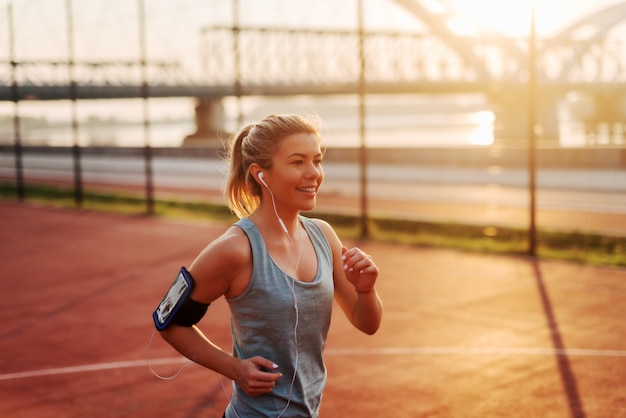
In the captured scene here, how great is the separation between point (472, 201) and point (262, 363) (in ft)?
55.2

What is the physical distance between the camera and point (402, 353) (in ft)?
22.6

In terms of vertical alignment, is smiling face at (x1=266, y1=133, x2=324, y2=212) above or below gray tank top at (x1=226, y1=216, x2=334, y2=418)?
above

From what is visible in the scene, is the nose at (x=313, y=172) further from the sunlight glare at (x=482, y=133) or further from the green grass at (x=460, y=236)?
the sunlight glare at (x=482, y=133)

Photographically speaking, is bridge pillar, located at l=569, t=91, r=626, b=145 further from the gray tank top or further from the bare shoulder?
the bare shoulder

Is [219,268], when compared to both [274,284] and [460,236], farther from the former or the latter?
[460,236]

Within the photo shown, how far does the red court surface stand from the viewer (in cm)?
568

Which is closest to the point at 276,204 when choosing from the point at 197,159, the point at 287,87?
the point at 197,159

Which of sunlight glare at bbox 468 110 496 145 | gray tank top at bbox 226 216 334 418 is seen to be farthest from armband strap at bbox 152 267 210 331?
sunlight glare at bbox 468 110 496 145

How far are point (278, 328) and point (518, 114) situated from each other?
69460mm

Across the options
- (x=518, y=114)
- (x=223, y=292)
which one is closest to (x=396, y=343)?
(x=223, y=292)

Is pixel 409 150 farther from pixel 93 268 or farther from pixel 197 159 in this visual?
pixel 93 268

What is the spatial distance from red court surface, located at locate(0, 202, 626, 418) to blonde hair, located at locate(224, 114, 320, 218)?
8.64 ft

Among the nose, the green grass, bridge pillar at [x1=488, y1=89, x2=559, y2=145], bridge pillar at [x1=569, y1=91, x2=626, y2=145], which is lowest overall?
the green grass

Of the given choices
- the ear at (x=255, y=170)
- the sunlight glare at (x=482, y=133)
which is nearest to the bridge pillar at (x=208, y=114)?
the sunlight glare at (x=482, y=133)
